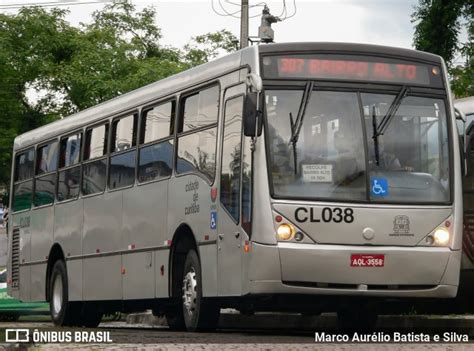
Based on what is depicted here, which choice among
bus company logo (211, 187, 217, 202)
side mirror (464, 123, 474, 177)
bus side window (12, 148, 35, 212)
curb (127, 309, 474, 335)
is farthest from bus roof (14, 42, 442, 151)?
curb (127, 309, 474, 335)

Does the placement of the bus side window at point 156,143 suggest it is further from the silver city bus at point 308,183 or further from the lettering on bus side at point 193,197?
the lettering on bus side at point 193,197

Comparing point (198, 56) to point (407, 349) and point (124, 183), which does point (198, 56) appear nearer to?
point (124, 183)

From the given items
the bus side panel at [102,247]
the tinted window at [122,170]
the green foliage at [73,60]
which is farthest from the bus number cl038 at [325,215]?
the green foliage at [73,60]

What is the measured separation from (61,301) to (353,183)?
28.6 feet

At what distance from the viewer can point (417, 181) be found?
15516 mm

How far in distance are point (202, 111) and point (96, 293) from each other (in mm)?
4945

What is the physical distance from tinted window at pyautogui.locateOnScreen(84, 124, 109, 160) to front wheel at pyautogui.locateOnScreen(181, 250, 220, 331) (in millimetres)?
4198

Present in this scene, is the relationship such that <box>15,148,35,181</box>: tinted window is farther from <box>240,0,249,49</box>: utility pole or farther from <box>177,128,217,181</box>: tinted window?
<box>240,0,249,49</box>: utility pole

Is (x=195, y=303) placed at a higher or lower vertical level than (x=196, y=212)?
lower

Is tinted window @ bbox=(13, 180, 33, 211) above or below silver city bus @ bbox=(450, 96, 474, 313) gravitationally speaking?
above

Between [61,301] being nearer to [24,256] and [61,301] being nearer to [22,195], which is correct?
[24,256]

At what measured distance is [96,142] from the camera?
21250mm

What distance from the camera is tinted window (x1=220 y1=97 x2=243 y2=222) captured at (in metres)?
15.5

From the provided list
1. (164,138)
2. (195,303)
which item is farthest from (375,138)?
(164,138)
